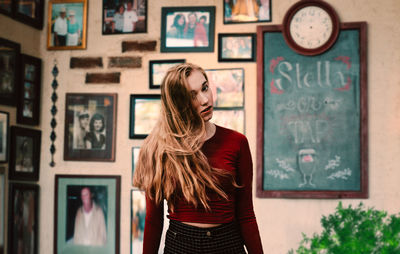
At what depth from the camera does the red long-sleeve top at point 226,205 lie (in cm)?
154

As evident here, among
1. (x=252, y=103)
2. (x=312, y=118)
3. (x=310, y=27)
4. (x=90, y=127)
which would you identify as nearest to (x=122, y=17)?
(x=90, y=127)

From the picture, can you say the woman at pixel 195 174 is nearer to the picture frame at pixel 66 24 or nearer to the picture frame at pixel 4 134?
the picture frame at pixel 4 134

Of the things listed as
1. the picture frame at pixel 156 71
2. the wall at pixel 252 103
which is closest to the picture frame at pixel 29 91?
the wall at pixel 252 103

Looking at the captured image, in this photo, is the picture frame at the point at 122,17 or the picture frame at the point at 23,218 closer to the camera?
the picture frame at the point at 23,218

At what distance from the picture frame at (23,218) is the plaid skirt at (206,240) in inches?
77.5

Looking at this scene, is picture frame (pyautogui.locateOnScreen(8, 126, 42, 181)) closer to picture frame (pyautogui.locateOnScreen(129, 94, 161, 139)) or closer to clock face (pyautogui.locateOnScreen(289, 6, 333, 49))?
picture frame (pyautogui.locateOnScreen(129, 94, 161, 139))

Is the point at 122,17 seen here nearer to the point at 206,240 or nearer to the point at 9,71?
the point at 9,71

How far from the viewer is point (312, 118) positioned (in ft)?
10.5

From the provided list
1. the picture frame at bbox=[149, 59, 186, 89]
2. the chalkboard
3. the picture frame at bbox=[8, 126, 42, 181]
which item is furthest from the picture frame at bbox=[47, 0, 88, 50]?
the chalkboard

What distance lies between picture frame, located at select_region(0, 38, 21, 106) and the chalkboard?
1645 mm

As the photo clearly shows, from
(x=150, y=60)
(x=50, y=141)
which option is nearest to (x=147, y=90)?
(x=150, y=60)

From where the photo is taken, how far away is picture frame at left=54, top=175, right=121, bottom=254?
340cm

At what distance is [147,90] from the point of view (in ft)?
11.2

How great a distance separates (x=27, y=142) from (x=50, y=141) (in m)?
0.19
